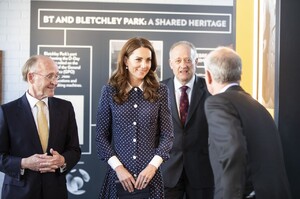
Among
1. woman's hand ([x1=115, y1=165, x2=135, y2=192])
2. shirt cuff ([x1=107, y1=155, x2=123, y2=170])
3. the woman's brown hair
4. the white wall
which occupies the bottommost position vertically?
woman's hand ([x1=115, y1=165, x2=135, y2=192])

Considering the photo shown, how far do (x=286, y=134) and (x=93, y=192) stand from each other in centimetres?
310

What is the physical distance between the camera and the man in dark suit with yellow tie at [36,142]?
2449mm

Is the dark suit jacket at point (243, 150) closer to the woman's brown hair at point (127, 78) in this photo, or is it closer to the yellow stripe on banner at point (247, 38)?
the woman's brown hair at point (127, 78)

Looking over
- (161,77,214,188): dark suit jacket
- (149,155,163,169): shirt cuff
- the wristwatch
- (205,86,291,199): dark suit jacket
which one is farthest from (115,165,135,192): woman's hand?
(161,77,214,188): dark suit jacket

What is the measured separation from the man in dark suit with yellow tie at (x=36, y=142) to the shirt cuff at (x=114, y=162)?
26 centimetres

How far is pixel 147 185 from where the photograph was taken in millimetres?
2496

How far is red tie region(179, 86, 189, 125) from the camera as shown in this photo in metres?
3.13

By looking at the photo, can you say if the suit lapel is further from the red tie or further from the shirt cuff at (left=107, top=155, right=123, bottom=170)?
the red tie

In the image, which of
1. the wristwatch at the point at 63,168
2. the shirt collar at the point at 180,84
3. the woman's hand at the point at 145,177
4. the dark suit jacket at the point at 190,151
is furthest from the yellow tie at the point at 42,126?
the shirt collar at the point at 180,84

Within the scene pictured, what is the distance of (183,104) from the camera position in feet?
10.4

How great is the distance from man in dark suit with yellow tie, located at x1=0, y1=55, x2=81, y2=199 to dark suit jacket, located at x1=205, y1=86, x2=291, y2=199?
95 cm

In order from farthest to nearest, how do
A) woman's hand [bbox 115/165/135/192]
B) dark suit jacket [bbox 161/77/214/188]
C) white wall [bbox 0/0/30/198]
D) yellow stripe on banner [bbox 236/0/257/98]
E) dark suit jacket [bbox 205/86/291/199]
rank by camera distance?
white wall [bbox 0/0/30/198]
yellow stripe on banner [bbox 236/0/257/98]
dark suit jacket [bbox 161/77/214/188]
woman's hand [bbox 115/165/135/192]
dark suit jacket [bbox 205/86/291/199]

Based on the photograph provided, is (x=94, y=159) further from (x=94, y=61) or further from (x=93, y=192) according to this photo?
(x=94, y=61)

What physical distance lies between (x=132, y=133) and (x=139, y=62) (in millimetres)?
409
